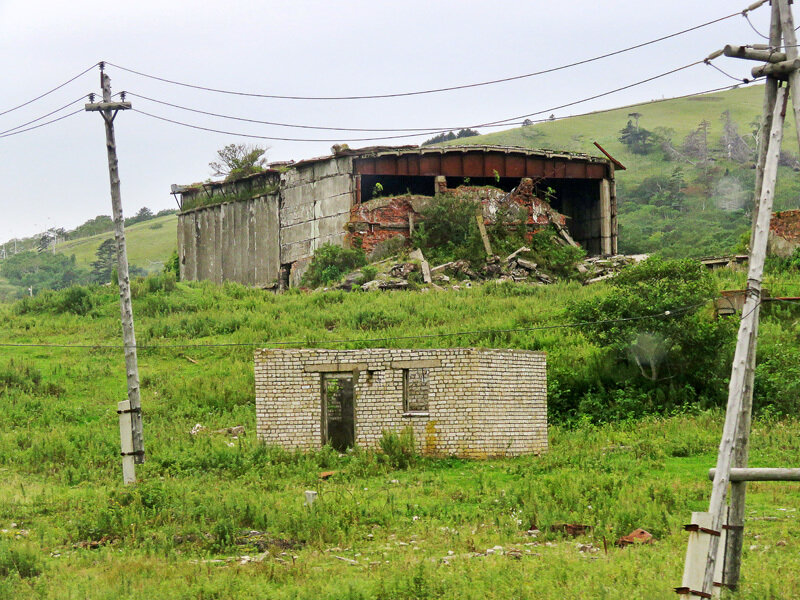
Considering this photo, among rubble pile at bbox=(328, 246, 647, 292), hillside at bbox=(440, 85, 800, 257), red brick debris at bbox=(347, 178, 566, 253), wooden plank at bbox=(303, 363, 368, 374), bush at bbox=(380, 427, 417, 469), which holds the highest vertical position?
hillside at bbox=(440, 85, 800, 257)

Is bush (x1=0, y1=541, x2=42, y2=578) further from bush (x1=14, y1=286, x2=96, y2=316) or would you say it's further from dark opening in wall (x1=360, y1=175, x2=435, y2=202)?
dark opening in wall (x1=360, y1=175, x2=435, y2=202)

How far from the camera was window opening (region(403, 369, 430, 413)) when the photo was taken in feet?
65.2

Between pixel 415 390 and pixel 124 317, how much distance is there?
5.84 meters

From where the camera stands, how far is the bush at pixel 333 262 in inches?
1465

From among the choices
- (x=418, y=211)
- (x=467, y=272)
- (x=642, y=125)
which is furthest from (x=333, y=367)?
(x=642, y=125)

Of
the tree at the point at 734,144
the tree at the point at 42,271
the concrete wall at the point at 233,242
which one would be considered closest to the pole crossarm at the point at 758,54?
the concrete wall at the point at 233,242

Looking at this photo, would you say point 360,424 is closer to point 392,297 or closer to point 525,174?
point 392,297

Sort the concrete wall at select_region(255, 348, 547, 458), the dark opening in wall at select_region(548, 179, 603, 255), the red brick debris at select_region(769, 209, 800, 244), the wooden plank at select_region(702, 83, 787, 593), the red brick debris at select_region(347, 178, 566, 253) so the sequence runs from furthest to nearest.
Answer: the dark opening in wall at select_region(548, 179, 603, 255) < the red brick debris at select_region(347, 178, 566, 253) < the red brick debris at select_region(769, 209, 800, 244) < the concrete wall at select_region(255, 348, 547, 458) < the wooden plank at select_region(702, 83, 787, 593)

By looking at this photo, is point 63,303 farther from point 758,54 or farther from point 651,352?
point 758,54

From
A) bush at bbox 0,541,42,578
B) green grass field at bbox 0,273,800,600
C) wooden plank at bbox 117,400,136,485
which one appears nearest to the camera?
green grass field at bbox 0,273,800,600

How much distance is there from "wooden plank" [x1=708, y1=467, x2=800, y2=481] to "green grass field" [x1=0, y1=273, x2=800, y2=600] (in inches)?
54.3

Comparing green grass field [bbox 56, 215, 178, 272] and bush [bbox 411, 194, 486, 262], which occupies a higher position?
green grass field [bbox 56, 215, 178, 272]

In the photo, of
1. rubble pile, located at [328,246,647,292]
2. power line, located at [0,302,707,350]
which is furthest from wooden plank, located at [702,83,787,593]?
rubble pile, located at [328,246,647,292]

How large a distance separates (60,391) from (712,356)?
15.9 metres
